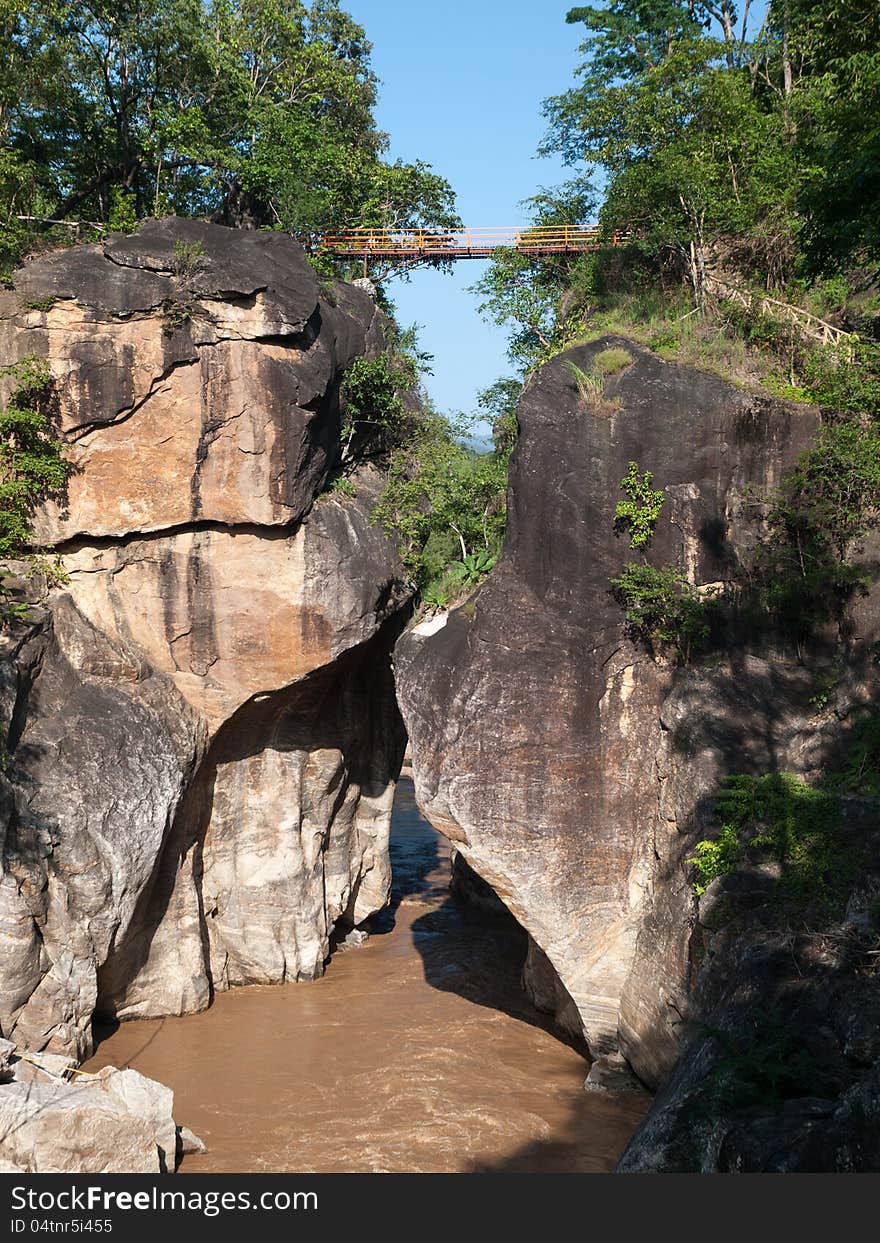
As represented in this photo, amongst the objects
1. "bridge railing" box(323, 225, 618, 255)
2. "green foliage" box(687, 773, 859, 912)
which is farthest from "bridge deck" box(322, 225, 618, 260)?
"green foliage" box(687, 773, 859, 912)

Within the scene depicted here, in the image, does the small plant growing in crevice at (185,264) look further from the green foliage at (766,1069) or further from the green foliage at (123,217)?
the green foliage at (766,1069)

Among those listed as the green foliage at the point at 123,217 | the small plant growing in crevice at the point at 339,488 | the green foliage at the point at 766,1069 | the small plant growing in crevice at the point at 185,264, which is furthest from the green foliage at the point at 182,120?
the green foliage at the point at 766,1069

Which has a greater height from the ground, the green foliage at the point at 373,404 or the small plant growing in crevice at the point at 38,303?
the small plant growing in crevice at the point at 38,303

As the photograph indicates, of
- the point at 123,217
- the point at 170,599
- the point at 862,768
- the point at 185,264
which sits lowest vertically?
the point at 862,768

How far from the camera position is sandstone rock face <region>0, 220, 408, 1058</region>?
13359 millimetres

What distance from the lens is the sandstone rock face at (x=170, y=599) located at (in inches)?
526

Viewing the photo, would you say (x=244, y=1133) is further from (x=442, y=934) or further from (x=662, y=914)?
(x=442, y=934)

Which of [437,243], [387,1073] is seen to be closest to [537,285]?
[437,243]

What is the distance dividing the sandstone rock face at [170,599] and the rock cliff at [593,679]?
9.99 feet

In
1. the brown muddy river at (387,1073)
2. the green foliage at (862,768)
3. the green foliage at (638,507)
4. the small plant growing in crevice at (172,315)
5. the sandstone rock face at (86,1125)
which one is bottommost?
the brown muddy river at (387,1073)

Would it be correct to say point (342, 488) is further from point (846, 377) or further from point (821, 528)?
point (846, 377)

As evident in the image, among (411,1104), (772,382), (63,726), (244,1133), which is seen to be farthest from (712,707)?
(63,726)

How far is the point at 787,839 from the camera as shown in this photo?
10477 millimetres

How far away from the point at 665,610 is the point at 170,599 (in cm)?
681
